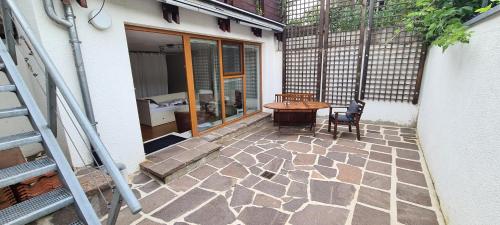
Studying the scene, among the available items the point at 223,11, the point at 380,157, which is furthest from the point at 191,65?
the point at 380,157

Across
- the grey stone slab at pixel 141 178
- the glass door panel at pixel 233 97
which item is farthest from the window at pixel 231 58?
the grey stone slab at pixel 141 178

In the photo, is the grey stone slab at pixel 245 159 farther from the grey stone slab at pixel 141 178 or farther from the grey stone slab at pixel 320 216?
the grey stone slab at pixel 141 178

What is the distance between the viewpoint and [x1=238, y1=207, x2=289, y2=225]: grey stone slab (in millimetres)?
2270

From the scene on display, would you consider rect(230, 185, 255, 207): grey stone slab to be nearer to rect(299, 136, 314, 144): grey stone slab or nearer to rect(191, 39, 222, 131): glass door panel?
rect(191, 39, 222, 131): glass door panel

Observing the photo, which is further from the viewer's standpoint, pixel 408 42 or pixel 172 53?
pixel 172 53

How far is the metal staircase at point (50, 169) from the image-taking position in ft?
3.66

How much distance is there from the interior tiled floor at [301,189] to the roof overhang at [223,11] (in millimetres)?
2583

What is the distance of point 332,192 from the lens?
2.75 meters

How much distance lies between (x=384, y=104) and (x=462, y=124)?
12.1 feet

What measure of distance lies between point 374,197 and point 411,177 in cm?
91

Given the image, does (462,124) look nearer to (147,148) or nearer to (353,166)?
(353,166)

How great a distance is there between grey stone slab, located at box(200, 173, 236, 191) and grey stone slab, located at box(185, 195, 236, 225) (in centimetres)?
30

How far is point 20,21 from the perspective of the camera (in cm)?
141

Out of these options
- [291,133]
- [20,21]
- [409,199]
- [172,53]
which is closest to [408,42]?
[291,133]
